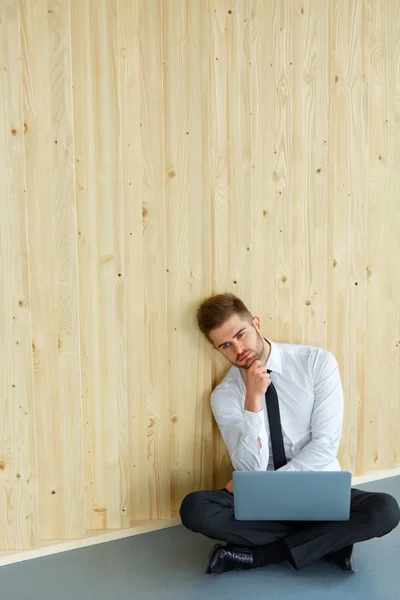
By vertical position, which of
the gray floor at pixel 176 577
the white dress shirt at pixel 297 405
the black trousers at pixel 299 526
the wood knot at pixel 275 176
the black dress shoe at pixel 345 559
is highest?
the wood knot at pixel 275 176

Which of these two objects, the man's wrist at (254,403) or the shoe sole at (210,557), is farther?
the man's wrist at (254,403)

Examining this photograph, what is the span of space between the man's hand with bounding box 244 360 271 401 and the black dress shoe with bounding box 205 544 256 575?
1.94 ft

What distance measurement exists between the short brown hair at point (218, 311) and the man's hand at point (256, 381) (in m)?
0.23

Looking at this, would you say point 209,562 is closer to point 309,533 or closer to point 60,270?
point 309,533

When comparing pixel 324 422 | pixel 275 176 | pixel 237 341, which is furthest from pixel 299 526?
pixel 275 176

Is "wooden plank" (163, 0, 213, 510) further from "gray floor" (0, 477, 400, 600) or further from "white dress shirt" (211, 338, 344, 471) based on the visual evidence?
"gray floor" (0, 477, 400, 600)

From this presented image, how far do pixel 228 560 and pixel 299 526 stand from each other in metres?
0.32

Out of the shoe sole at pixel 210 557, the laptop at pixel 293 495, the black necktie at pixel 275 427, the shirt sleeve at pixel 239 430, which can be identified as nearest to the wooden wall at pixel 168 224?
the shirt sleeve at pixel 239 430

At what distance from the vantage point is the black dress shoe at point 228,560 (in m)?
2.73

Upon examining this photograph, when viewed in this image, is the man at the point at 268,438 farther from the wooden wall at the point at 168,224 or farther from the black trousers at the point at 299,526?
the wooden wall at the point at 168,224

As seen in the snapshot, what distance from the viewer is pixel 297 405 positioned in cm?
312

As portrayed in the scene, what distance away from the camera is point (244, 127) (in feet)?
10.5

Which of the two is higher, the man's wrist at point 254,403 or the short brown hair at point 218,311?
the short brown hair at point 218,311

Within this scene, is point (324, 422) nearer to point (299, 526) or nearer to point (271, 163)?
point (299, 526)
